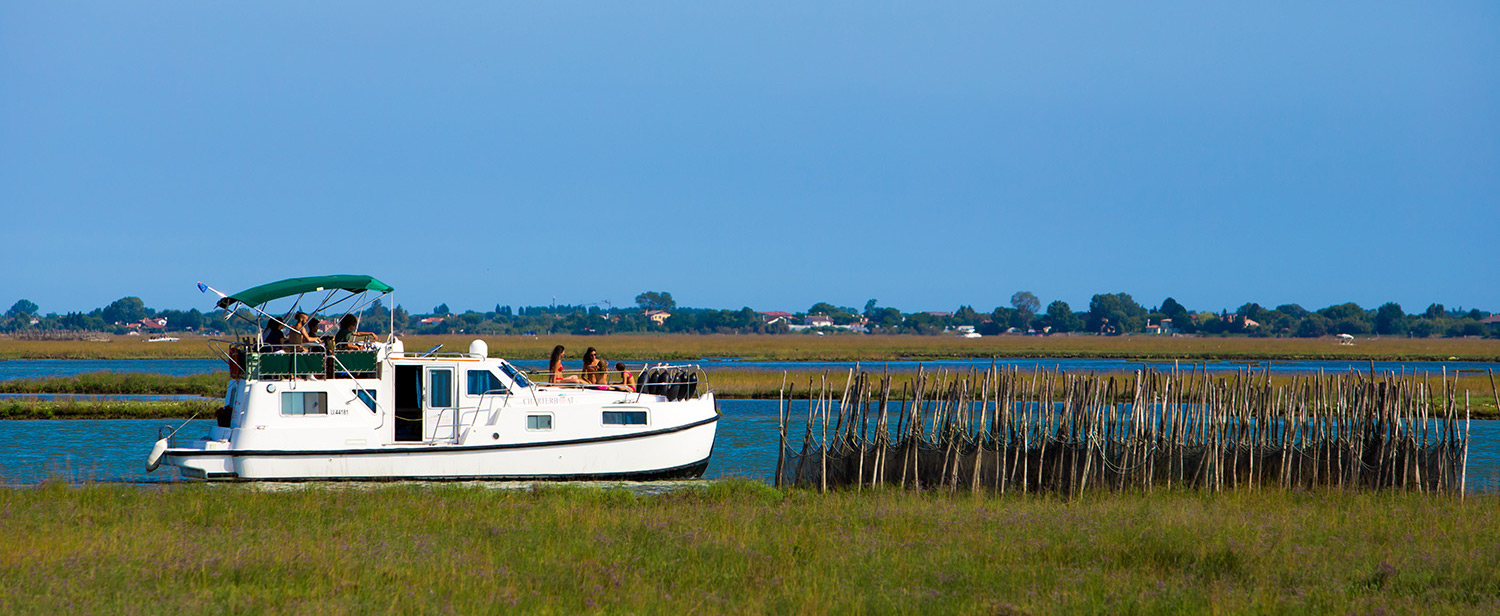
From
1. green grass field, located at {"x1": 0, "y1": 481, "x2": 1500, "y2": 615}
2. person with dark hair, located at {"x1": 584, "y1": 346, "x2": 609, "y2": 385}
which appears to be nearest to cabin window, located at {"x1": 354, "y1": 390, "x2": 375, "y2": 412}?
green grass field, located at {"x1": 0, "y1": 481, "x2": 1500, "y2": 615}

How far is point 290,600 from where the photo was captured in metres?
10.3

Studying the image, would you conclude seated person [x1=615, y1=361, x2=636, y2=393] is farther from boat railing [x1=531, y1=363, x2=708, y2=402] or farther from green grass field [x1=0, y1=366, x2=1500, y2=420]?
green grass field [x1=0, y1=366, x2=1500, y2=420]

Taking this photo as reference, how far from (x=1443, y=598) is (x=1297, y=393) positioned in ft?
28.2

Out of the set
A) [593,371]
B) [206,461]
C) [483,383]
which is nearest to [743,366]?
[593,371]

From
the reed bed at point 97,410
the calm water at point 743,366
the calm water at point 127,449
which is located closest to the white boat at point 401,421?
the calm water at point 127,449

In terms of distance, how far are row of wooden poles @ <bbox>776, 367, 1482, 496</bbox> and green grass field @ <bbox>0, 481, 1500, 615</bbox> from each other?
41.5 inches

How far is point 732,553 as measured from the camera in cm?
1251

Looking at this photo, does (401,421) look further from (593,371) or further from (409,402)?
(593,371)

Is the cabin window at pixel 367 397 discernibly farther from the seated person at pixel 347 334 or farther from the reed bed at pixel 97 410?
the reed bed at pixel 97 410

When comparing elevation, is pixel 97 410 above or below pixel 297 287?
below

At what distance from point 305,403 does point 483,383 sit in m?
2.66

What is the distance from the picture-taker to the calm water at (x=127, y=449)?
2173cm

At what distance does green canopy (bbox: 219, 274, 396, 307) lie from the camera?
1903cm

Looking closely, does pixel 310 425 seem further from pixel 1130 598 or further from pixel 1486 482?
pixel 1486 482
